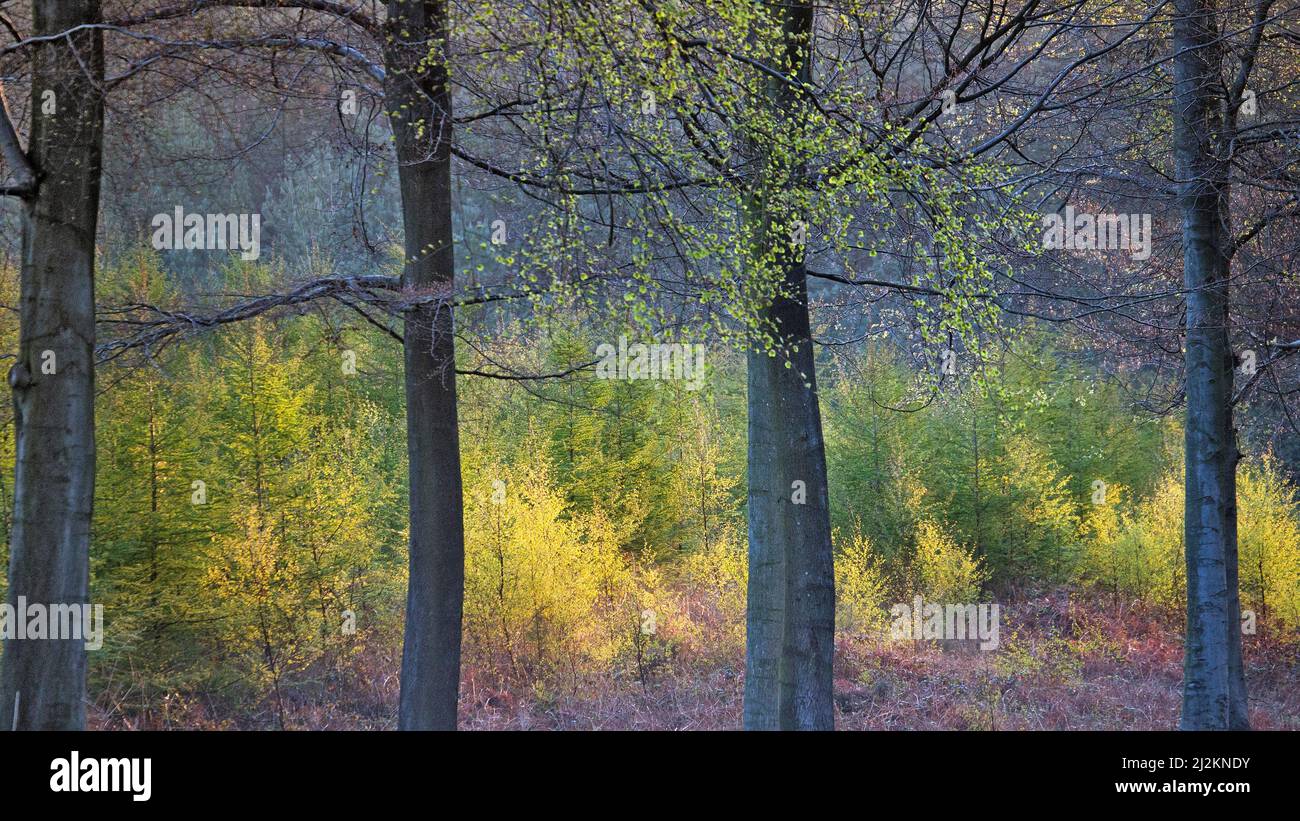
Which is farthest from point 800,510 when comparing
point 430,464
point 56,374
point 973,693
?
point 973,693

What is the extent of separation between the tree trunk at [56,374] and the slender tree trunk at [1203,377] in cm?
976

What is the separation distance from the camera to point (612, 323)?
7418 millimetres

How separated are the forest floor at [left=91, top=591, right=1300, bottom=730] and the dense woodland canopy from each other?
0.11 meters

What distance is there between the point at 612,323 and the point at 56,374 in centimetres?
350

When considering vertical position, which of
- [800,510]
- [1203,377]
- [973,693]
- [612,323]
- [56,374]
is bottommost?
[973,693]

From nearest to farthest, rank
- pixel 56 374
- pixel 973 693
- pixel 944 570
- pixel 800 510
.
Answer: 1. pixel 56 374
2. pixel 800 510
3. pixel 973 693
4. pixel 944 570

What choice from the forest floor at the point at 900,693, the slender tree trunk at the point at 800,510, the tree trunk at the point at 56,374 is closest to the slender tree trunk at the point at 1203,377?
the slender tree trunk at the point at 800,510

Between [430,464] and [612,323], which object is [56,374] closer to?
[430,464]

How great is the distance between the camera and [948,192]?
24.0ft

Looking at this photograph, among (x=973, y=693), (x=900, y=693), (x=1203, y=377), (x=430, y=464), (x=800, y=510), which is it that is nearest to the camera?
(x=430, y=464)

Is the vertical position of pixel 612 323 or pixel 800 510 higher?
pixel 612 323

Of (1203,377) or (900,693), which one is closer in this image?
(1203,377)
